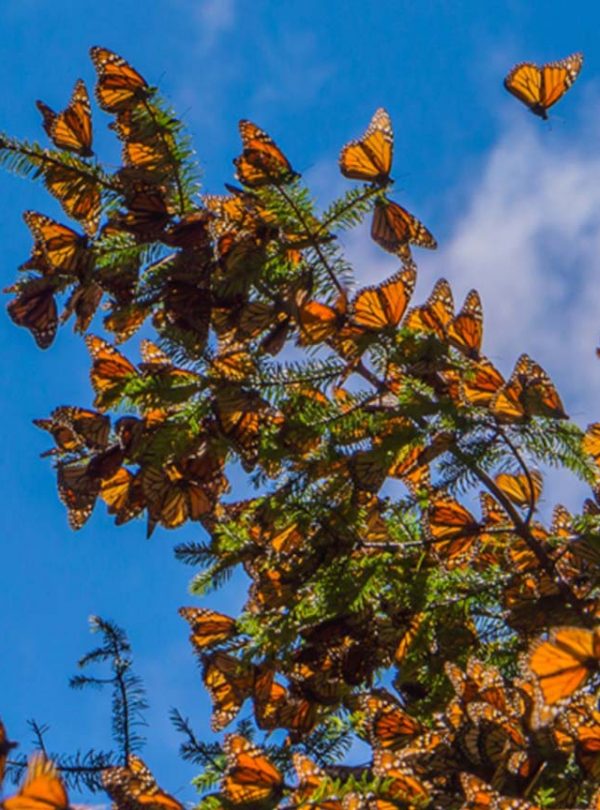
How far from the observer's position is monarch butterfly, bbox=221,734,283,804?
4.59 feet

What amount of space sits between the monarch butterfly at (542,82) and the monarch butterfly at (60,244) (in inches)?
32.4

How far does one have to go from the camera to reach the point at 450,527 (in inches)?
74.9

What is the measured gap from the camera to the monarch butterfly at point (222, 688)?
1.89m

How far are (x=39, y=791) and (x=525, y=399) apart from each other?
1030 millimetres

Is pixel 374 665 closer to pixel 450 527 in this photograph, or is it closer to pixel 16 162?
pixel 450 527

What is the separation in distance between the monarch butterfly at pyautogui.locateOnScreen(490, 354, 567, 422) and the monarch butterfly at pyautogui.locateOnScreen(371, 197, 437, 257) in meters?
0.28

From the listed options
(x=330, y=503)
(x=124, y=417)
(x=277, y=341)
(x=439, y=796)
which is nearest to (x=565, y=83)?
(x=277, y=341)

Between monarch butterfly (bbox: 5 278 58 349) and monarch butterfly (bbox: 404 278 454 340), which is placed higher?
monarch butterfly (bbox: 5 278 58 349)

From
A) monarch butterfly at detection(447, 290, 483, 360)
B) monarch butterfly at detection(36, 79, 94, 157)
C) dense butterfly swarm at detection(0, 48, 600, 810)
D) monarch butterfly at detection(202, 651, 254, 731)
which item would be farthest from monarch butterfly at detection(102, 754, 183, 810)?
monarch butterfly at detection(36, 79, 94, 157)

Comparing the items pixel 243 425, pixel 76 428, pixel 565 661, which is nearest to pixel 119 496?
pixel 76 428

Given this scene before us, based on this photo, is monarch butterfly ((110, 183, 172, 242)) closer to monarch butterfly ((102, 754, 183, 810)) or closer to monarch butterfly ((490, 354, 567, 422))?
monarch butterfly ((490, 354, 567, 422))

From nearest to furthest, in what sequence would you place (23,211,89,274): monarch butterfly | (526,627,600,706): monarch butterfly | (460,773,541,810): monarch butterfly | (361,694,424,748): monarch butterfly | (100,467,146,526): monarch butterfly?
(526,627,600,706): monarch butterfly < (460,773,541,810): monarch butterfly < (361,694,424,748): monarch butterfly < (23,211,89,274): monarch butterfly < (100,467,146,526): monarch butterfly

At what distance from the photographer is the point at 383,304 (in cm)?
161

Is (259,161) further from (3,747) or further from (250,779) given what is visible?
(3,747)
